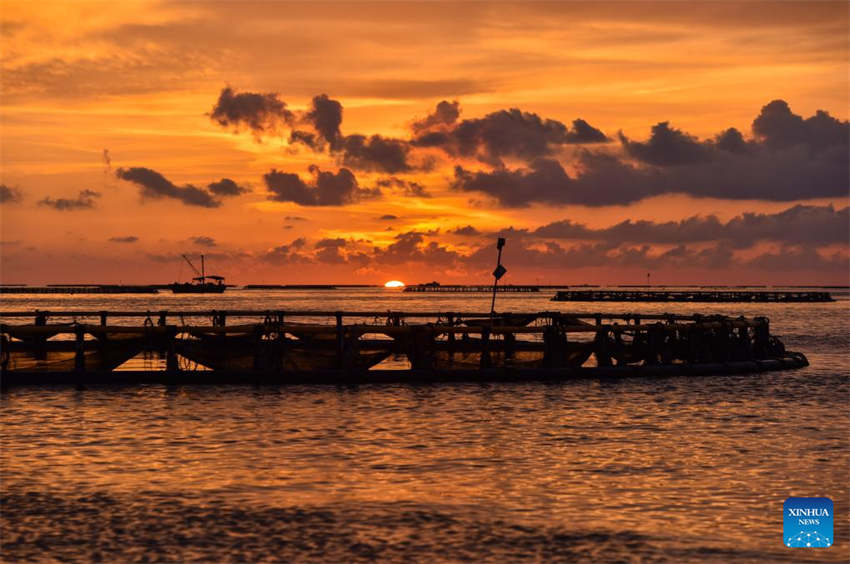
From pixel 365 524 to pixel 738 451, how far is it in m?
9.36

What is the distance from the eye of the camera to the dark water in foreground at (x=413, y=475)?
1330cm

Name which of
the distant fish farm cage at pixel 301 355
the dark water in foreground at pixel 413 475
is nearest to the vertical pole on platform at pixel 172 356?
the distant fish farm cage at pixel 301 355

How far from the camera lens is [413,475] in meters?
17.8

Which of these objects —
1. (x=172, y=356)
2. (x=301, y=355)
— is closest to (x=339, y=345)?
(x=301, y=355)

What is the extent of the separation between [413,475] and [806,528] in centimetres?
666

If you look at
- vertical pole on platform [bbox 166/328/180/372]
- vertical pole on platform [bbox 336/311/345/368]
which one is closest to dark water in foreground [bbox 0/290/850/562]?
vertical pole on platform [bbox 166/328/180/372]

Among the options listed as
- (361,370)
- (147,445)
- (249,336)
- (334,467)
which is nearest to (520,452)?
(334,467)

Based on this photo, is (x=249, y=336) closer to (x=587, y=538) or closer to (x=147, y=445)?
(x=147, y=445)

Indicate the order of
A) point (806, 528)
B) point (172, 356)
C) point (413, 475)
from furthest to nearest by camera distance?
point (172, 356) < point (413, 475) < point (806, 528)

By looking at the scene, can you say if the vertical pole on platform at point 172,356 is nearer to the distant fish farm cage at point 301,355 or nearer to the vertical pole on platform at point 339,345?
the distant fish farm cage at point 301,355

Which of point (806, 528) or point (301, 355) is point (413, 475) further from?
point (301, 355)

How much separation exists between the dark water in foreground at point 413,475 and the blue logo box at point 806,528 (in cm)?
20

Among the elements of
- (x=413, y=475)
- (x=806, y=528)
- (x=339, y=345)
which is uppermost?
(x=339, y=345)

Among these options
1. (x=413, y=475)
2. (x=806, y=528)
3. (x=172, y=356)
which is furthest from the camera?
(x=172, y=356)
